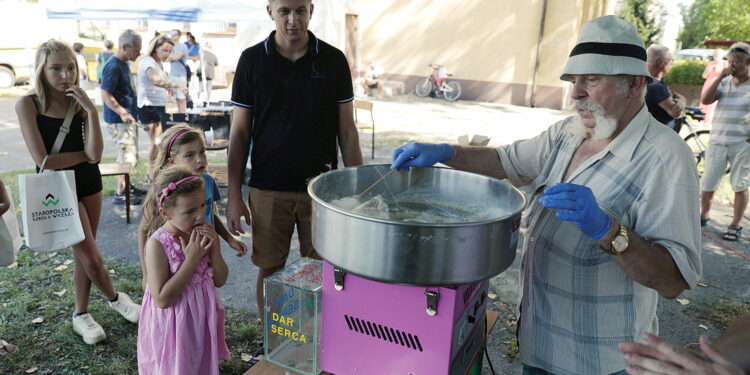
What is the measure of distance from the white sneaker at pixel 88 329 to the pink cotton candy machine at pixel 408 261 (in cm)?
199

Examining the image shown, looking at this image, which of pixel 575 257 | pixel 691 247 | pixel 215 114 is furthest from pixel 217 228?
pixel 215 114

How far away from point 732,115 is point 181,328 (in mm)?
5521

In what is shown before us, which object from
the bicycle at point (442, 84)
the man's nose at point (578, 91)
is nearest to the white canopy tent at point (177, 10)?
the man's nose at point (578, 91)

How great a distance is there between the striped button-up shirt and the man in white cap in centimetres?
443

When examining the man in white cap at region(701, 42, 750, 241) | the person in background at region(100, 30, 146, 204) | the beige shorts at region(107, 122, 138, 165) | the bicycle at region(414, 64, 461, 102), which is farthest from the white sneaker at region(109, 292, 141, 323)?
the bicycle at region(414, 64, 461, 102)

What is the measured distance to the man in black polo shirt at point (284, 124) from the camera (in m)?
2.31

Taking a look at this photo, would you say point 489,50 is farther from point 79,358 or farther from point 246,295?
point 79,358

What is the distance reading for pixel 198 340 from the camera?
6.89 ft

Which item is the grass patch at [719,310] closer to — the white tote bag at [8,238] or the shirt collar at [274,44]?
the shirt collar at [274,44]

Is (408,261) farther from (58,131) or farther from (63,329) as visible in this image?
(63,329)

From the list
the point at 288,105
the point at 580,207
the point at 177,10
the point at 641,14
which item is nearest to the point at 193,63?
the point at 177,10

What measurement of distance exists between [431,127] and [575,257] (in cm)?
977

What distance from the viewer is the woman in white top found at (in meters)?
5.90

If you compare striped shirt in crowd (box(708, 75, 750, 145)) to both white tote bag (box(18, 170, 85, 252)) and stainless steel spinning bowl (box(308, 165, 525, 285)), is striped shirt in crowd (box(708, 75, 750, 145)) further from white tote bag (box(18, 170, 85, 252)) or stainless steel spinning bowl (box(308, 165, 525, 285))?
white tote bag (box(18, 170, 85, 252))
